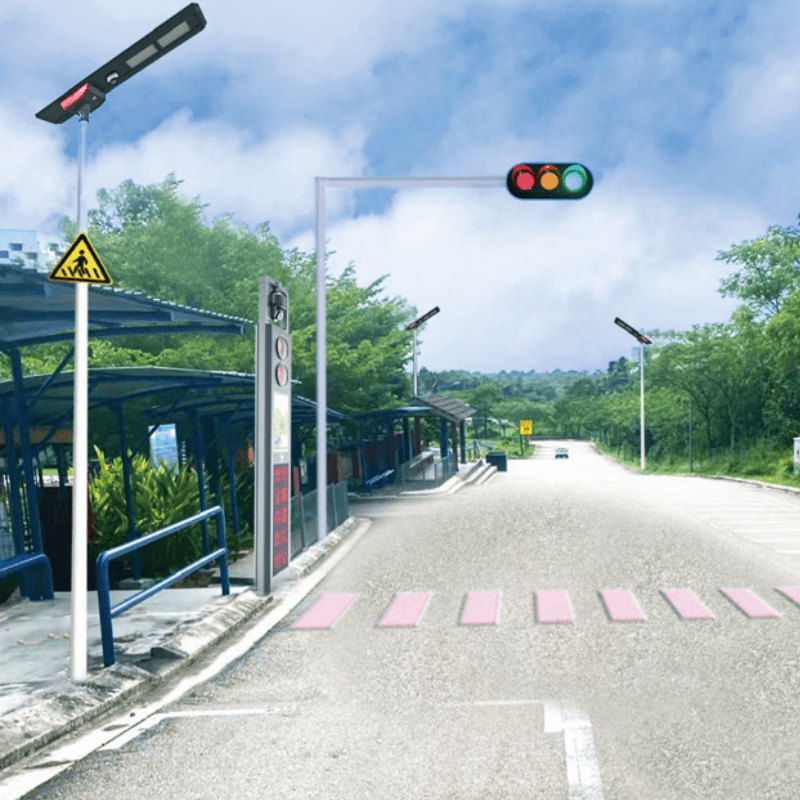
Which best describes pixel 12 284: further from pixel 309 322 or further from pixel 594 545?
pixel 309 322

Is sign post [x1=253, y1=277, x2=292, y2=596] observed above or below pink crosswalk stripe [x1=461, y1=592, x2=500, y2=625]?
above

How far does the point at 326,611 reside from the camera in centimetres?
1079

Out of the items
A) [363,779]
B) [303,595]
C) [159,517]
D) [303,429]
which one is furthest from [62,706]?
[303,429]

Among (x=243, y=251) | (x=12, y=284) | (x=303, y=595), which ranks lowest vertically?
(x=303, y=595)

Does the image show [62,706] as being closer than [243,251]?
Yes

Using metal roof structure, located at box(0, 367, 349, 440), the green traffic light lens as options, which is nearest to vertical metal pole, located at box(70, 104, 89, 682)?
metal roof structure, located at box(0, 367, 349, 440)

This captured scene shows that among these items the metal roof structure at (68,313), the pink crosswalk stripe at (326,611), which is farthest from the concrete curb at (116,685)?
the metal roof structure at (68,313)

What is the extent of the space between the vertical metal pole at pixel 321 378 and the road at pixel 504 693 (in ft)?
6.58

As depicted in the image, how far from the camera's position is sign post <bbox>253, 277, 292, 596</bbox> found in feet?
38.6

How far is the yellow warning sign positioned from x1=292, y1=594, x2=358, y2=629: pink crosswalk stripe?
4308 mm

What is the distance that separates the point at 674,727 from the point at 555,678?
59.0 inches

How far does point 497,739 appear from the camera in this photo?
235 inches

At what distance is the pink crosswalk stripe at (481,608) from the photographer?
9.98 metres

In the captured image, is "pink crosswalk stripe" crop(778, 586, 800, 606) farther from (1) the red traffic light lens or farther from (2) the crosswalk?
(1) the red traffic light lens
